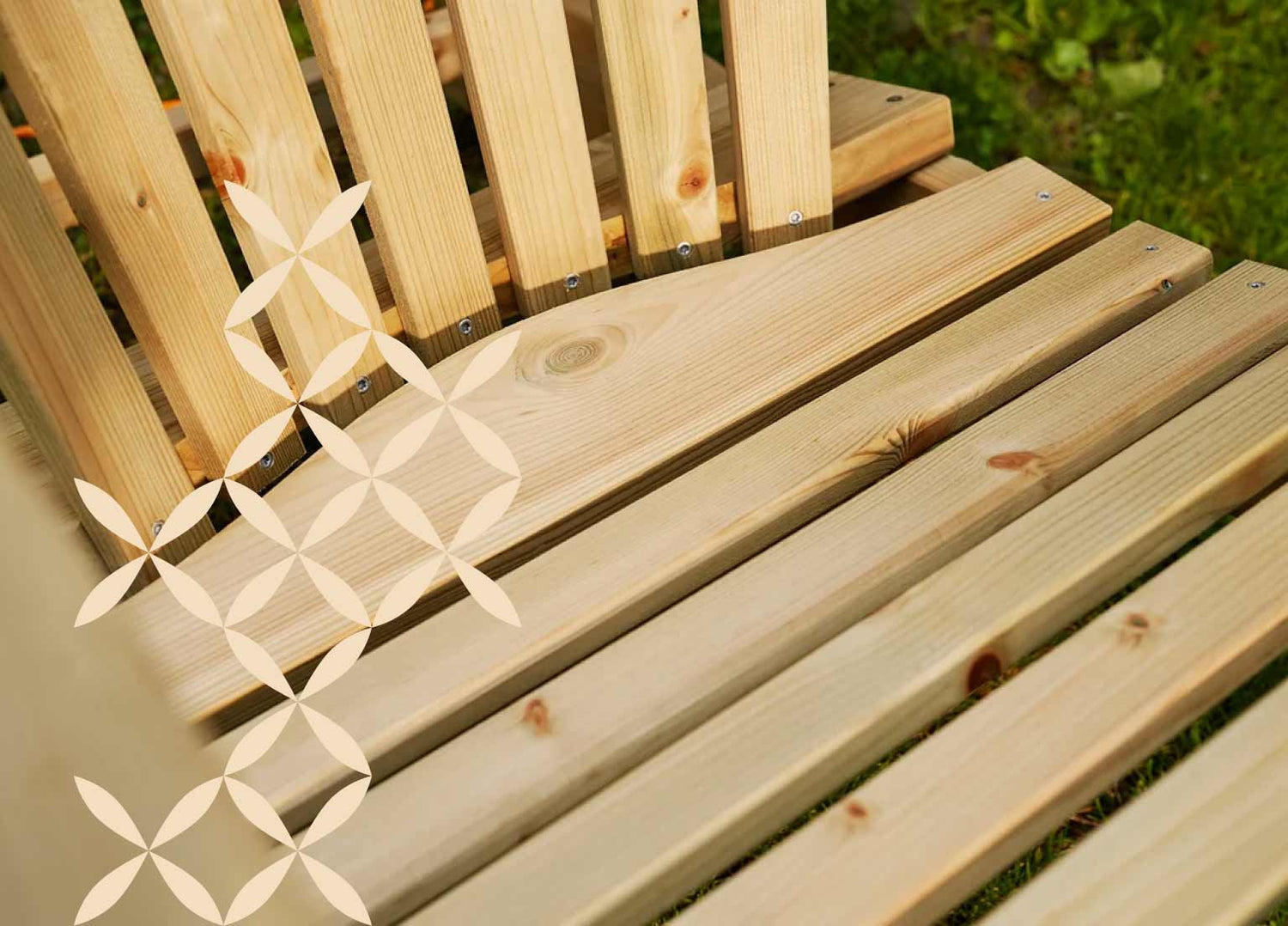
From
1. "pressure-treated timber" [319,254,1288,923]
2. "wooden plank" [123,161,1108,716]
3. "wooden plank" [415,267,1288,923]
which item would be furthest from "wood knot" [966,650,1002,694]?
"wooden plank" [123,161,1108,716]

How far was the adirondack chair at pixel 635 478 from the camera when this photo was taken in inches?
43.7

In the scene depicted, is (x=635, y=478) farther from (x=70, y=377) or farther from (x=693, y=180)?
(x=70, y=377)

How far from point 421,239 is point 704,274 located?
0.36m

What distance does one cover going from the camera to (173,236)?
1266 mm

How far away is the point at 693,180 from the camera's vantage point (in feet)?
5.17

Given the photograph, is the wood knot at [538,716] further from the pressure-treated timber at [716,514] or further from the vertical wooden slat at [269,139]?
the vertical wooden slat at [269,139]

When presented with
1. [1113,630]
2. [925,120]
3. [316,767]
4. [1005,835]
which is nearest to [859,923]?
[1005,835]

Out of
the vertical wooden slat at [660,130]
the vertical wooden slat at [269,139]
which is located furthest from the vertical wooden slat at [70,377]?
the vertical wooden slat at [660,130]

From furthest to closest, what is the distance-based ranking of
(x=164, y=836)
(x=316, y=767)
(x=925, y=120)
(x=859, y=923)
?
(x=925, y=120), (x=316, y=767), (x=859, y=923), (x=164, y=836)

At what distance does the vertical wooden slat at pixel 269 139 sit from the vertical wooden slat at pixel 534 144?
19 centimetres

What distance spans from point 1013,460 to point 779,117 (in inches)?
21.2

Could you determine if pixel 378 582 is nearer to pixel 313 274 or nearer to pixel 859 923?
pixel 313 274

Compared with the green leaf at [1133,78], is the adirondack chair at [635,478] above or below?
above
